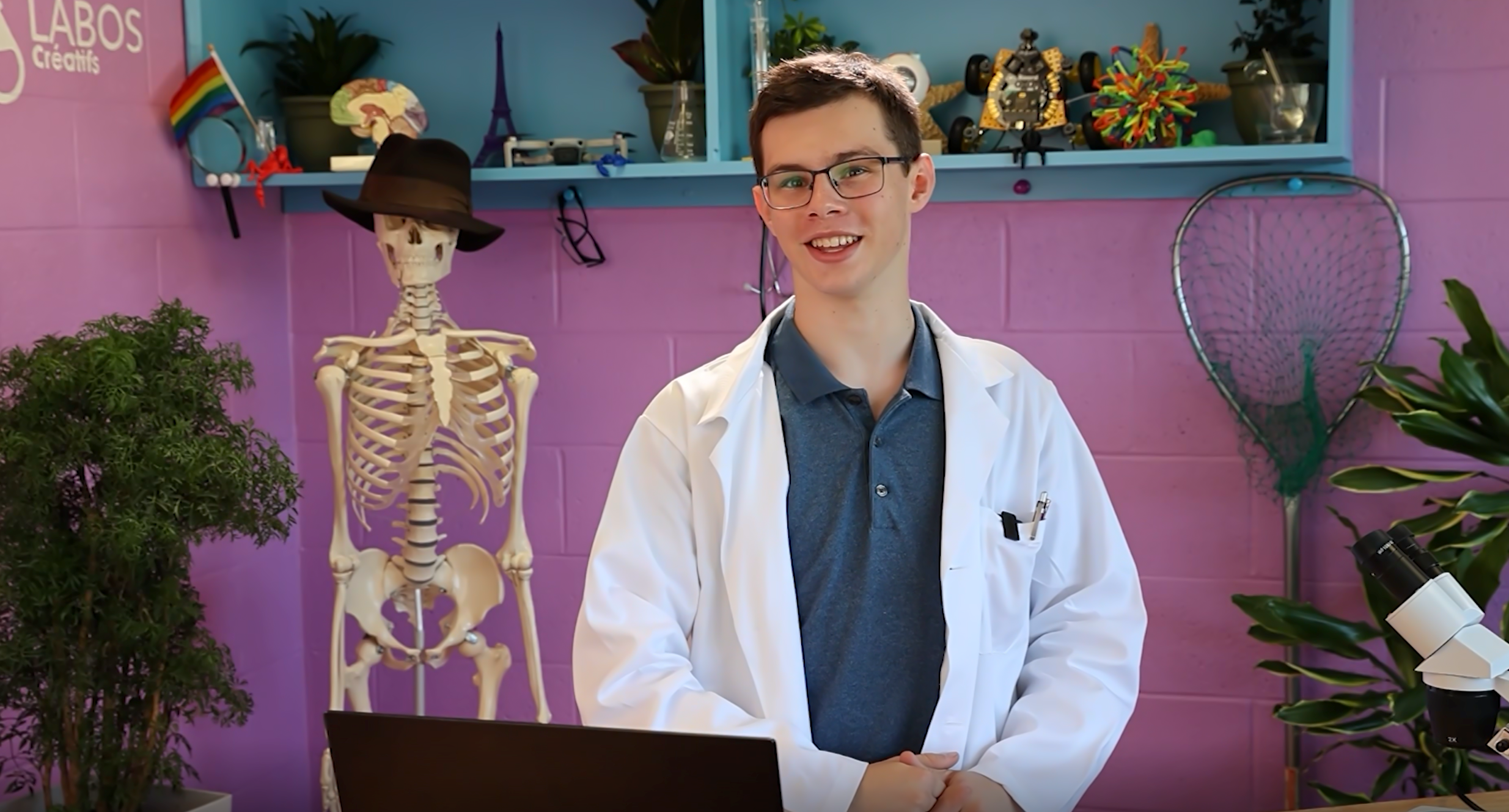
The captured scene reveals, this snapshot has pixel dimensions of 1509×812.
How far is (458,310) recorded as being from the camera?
10.5 feet

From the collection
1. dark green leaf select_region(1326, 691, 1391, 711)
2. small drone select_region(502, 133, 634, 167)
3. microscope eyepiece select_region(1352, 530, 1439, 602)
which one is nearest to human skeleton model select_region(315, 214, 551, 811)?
small drone select_region(502, 133, 634, 167)

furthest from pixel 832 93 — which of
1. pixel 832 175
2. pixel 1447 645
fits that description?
pixel 1447 645

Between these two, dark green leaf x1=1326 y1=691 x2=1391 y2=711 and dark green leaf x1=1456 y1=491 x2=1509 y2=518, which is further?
dark green leaf x1=1326 y1=691 x2=1391 y2=711

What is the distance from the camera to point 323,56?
3082 millimetres

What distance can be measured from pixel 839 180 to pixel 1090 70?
1172 millimetres

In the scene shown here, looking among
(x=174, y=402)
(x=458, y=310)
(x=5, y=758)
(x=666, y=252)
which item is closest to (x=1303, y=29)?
(x=666, y=252)

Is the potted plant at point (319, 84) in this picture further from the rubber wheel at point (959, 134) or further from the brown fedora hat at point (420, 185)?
the rubber wheel at point (959, 134)

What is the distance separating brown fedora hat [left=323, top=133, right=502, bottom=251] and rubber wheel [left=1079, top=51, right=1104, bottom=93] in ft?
3.70

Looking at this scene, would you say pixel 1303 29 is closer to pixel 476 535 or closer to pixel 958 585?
pixel 958 585

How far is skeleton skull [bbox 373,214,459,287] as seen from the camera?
2.67 m

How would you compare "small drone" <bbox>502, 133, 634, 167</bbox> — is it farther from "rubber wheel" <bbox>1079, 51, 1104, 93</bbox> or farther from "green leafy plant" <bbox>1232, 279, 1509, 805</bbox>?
"green leafy plant" <bbox>1232, 279, 1509, 805</bbox>

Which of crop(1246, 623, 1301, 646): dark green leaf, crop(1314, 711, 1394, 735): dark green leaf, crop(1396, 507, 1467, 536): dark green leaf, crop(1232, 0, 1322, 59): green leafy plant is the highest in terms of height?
crop(1232, 0, 1322, 59): green leafy plant

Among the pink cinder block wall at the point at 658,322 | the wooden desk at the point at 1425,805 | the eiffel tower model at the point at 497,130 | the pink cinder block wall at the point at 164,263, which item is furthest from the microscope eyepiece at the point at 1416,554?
the pink cinder block wall at the point at 164,263

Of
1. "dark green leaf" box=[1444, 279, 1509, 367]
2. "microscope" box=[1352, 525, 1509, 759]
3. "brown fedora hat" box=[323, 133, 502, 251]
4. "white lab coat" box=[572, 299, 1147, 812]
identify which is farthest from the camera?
"brown fedora hat" box=[323, 133, 502, 251]
